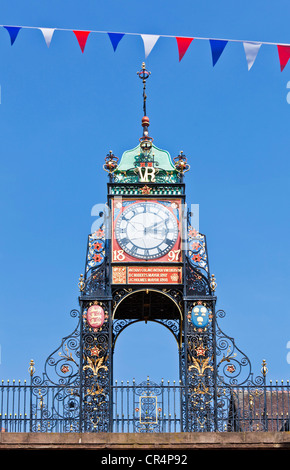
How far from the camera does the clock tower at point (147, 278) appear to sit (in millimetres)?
25453

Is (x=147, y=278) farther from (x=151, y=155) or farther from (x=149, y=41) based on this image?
(x=149, y=41)

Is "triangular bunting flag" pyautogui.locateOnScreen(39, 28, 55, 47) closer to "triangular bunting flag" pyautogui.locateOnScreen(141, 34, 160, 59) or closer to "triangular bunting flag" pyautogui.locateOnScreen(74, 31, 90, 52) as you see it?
"triangular bunting flag" pyautogui.locateOnScreen(74, 31, 90, 52)

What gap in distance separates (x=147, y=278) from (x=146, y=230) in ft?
4.08

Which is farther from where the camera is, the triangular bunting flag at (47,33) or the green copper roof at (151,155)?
the green copper roof at (151,155)

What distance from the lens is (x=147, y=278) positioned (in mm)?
26578

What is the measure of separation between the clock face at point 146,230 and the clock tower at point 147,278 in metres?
0.03

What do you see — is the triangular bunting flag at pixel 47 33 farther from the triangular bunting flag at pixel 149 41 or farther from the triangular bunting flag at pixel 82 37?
the triangular bunting flag at pixel 149 41

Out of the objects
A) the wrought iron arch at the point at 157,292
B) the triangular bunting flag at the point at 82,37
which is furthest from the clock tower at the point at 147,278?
the triangular bunting flag at the point at 82,37

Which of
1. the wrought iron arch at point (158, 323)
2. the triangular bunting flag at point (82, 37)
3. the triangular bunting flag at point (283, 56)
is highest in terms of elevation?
the triangular bunting flag at point (82, 37)

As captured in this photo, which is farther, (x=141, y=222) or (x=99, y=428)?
(x=141, y=222)
